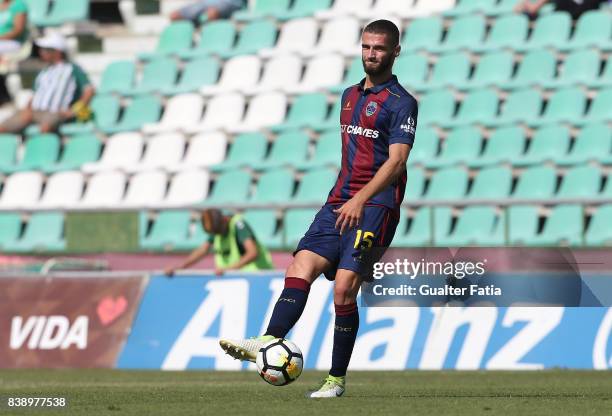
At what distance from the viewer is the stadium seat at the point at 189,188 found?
18.1m

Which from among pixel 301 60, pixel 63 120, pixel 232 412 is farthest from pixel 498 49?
pixel 232 412

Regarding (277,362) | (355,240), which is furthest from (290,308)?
(355,240)

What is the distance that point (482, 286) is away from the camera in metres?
8.90

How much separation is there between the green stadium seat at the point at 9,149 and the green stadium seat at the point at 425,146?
648cm

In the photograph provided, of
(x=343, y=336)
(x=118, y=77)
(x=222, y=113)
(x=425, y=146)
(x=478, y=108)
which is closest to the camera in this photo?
(x=343, y=336)

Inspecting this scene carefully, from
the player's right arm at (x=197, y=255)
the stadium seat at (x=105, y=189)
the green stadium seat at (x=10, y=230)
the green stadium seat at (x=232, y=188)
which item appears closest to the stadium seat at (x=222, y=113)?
the stadium seat at (x=105, y=189)

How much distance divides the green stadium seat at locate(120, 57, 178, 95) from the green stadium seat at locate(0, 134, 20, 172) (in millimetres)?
1723

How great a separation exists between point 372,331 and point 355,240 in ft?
17.1

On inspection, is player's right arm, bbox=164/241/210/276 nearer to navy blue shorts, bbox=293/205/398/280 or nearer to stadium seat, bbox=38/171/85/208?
stadium seat, bbox=38/171/85/208

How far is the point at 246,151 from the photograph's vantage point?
18453mm

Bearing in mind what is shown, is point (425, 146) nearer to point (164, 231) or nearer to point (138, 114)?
point (164, 231)

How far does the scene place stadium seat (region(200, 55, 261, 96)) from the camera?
65.1ft

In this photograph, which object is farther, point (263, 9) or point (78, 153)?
point (263, 9)

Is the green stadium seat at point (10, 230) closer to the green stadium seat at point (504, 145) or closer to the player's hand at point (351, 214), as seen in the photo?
the green stadium seat at point (504, 145)
